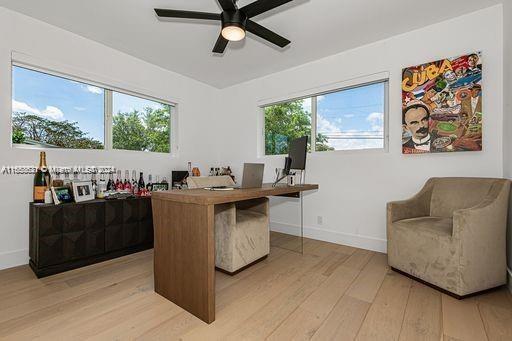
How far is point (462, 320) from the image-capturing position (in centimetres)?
147

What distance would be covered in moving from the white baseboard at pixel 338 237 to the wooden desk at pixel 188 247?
5.50 ft

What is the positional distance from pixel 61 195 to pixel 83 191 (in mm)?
184

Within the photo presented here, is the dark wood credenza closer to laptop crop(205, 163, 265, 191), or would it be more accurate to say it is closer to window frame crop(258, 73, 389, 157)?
laptop crop(205, 163, 265, 191)

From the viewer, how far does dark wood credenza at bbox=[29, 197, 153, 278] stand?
213 centimetres

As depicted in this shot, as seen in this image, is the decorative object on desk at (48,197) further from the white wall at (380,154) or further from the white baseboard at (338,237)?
the white baseboard at (338,237)

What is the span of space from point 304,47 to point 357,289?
2688mm

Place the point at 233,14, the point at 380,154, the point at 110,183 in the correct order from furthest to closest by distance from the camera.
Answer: the point at 110,183
the point at 380,154
the point at 233,14

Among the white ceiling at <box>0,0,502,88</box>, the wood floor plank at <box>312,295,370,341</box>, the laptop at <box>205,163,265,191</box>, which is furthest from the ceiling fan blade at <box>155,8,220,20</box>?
the wood floor plank at <box>312,295,370,341</box>

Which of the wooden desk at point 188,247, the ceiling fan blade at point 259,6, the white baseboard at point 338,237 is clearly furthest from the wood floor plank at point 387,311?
the ceiling fan blade at point 259,6

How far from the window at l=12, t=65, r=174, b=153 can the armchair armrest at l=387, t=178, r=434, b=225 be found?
3168 mm

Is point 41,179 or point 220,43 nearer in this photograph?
point 220,43

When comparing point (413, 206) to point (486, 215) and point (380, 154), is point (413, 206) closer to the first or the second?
point (486, 215)

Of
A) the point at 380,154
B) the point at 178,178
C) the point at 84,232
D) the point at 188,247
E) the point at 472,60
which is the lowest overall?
the point at 84,232

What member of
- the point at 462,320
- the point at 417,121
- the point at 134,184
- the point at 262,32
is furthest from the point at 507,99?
the point at 134,184
